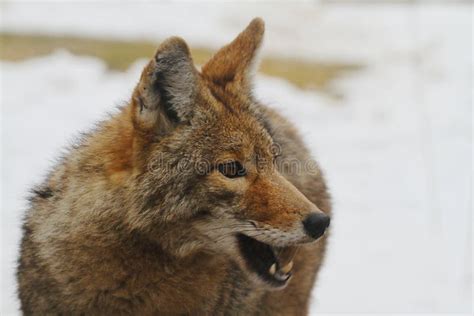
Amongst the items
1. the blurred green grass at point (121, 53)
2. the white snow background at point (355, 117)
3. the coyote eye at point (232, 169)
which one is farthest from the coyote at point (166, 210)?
the blurred green grass at point (121, 53)

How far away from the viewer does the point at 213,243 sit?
12.4ft

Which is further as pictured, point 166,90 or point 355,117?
point 355,117

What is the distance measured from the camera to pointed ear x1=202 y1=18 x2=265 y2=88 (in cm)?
417

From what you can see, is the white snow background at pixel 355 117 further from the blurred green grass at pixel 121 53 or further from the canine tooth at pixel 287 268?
the canine tooth at pixel 287 268

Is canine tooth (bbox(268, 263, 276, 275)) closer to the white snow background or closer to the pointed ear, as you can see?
the pointed ear

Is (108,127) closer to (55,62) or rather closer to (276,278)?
(276,278)

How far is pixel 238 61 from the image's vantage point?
4.23 metres

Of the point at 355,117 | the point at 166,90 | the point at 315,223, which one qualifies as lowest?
the point at 355,117

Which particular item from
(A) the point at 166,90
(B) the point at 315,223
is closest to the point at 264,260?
(B) the point at 315,223

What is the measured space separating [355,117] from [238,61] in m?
8.36

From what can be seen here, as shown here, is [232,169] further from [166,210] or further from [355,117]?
[355,117]

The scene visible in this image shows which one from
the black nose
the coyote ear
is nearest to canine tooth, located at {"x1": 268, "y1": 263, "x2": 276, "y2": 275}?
the black nose

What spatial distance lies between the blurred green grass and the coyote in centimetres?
853

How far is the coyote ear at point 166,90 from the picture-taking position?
353 centimetres
